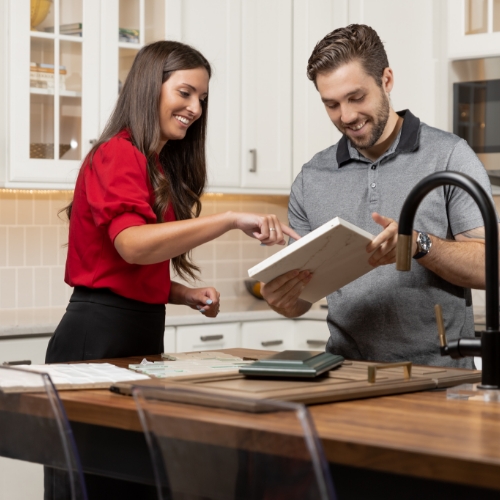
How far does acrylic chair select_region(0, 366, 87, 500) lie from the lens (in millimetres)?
1045

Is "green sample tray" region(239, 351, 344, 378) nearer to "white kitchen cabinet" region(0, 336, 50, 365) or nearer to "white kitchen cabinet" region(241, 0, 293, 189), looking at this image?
"white kitchen cabinet" region(0, 336, 50, 365)

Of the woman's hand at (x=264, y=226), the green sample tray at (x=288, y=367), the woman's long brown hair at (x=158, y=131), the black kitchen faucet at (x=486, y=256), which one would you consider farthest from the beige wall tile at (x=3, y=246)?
the black kitchen faucet at (x=486, y=256)

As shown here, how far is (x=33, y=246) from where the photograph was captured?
11.6 ft

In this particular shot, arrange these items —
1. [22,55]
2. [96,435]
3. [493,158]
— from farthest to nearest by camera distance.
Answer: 1. [493,158]
2. [22,55]
3. [96,435]

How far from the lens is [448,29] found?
11.1ft

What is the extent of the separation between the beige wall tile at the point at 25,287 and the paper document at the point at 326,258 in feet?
6.28

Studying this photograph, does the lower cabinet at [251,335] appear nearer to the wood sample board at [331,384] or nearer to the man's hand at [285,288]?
the man's hand at [285,288]

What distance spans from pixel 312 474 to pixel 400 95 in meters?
3.01

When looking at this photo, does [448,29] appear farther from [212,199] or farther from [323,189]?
[323,189]

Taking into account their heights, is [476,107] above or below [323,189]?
above

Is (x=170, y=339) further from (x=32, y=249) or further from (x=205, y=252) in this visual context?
(x=205, y=252)

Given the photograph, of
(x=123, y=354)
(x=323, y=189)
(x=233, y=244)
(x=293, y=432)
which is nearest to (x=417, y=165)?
(x=323, y=189)

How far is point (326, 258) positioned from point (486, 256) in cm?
45

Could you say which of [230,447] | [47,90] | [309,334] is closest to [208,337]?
[309,334]
